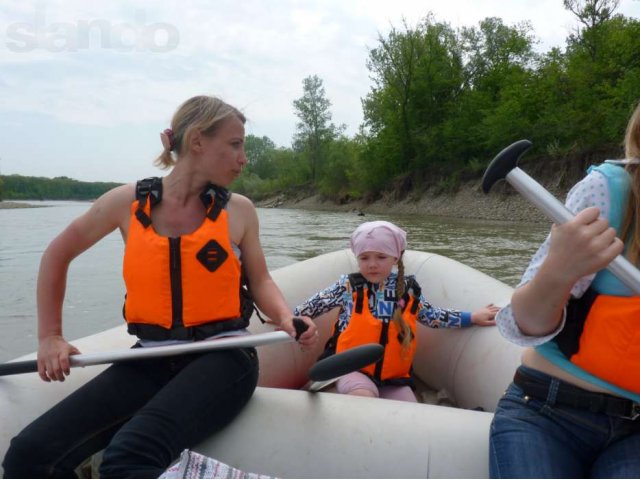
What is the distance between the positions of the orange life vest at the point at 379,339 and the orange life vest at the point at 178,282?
498 mm

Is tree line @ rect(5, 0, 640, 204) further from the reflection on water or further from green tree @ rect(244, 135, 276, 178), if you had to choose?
green tree @ rect(244, 135, 276, 178)

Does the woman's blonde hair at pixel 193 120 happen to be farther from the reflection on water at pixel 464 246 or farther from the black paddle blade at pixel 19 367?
the reflection on water at pixel 464 246

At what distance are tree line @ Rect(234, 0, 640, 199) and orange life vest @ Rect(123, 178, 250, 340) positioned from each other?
13744 mm

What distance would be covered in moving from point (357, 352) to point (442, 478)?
28 cm

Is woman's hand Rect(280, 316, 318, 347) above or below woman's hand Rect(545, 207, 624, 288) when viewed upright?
below

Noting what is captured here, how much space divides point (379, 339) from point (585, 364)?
82 centimetres

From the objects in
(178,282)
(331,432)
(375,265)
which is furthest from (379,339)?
(178,282)

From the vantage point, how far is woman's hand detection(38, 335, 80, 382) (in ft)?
3.94

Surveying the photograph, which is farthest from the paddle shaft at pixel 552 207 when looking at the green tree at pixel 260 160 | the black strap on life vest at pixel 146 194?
the green tree at pixel 260 160

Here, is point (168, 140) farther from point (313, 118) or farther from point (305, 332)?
point (313, 118)

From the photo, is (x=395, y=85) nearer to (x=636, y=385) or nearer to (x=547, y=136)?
(x=547, y=136)

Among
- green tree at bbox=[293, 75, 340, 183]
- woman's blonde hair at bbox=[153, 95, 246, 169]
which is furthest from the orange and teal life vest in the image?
green tree at bbox=[293, 75, 340, 183]

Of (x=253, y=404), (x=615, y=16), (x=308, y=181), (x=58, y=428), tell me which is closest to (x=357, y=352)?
(x=253, y=404)

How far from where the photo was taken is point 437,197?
1864 cm
